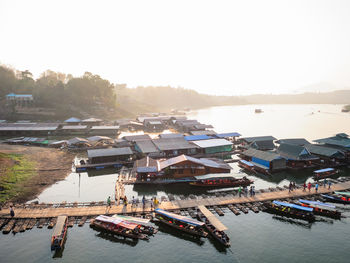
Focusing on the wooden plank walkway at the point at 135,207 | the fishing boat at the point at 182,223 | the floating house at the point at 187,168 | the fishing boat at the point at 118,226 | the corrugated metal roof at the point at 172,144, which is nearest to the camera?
the fishing boat at the point at 118,226

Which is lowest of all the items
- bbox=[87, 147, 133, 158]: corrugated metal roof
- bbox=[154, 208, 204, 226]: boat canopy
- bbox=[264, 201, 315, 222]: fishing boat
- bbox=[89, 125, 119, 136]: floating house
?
bbox=[264, 201, 315, 222]: fishing boat

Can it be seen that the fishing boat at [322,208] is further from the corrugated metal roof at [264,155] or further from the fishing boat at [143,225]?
the fishing boat at [143,225]

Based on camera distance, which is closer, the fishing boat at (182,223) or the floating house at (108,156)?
the fishing boat at (182,223)

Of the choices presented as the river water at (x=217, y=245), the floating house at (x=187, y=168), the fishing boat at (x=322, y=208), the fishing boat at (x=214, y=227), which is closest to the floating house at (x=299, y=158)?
the floating house at (x=187, y=168)

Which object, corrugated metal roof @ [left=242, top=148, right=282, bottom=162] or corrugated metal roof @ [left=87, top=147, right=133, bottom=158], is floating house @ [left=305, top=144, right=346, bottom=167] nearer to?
corrugated metal roof @ [left=242, top=148, right=282, bottom=162]

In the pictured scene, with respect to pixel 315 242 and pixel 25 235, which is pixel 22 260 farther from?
pixel 315 242

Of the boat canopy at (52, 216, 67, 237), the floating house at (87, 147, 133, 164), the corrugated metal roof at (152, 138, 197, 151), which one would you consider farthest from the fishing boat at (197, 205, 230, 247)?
the floating house at (87, 147, 133, 164)

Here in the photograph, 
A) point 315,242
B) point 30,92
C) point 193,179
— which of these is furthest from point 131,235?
point 30,92

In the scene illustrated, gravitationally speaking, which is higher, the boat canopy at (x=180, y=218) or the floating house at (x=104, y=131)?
the floating house at (x=104, y=131)
